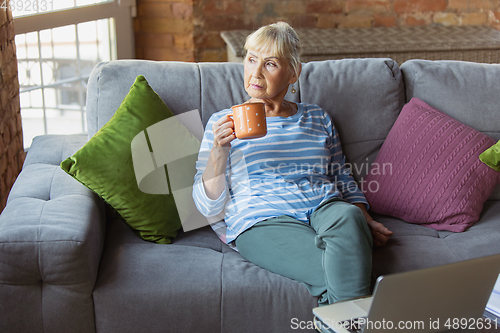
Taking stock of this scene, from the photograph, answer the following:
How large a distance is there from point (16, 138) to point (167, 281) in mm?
1208

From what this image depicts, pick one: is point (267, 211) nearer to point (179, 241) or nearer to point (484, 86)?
point (179, 241)

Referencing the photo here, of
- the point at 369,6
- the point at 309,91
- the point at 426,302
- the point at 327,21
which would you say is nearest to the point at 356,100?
the point at 309,91

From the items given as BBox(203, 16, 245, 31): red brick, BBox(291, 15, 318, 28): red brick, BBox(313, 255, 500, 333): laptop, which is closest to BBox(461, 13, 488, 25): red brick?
BBox(291, 15, 318, 28): red brick


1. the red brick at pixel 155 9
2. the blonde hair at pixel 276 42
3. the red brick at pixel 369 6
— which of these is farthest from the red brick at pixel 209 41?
the blonde hair at pixel 276 42

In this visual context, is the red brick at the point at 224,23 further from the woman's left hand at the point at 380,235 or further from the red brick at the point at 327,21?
the woman's left hand at the point at 380,235

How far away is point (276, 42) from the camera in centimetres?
157

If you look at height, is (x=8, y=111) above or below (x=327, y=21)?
below

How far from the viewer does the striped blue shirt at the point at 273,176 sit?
5.09ft

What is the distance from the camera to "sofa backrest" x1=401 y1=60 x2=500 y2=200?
6.29 feet

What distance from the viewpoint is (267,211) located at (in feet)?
5.02

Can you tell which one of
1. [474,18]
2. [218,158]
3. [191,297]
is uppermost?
[474,18]

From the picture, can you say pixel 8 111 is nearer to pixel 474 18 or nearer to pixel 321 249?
pixel 321 249

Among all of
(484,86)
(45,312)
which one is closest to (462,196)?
(484,86)

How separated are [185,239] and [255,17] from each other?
83.9 inches
